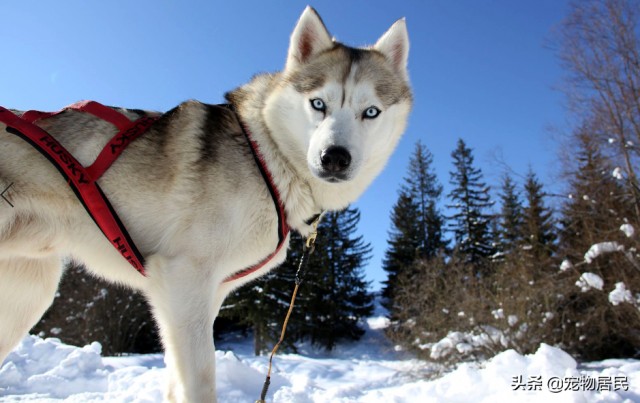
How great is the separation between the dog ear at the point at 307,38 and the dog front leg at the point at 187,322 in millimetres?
1802

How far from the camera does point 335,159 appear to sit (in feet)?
8.81

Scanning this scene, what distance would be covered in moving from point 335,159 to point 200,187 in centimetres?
85

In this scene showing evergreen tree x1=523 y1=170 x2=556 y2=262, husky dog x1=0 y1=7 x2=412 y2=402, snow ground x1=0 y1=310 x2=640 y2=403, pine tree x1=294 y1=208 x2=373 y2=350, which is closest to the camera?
husky dog x1=0 y1=7 x2=412 y2=402

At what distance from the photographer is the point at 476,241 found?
39938mm

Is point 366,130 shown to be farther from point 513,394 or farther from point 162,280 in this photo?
point 513,394

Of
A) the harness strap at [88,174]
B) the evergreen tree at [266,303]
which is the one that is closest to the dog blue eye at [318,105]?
the harness strap at [88,174]

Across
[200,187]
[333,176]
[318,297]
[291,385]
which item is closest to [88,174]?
[200,187]

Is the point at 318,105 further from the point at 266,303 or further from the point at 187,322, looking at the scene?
the point at 266,303

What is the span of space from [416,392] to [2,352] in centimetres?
427

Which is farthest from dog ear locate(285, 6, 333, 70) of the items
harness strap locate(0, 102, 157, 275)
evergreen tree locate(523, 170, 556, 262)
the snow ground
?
evergreen tree locate(523, 170, 556, 262)

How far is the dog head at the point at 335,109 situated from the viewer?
2.77 m

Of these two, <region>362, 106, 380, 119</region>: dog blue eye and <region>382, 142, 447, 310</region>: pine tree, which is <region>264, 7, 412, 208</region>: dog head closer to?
<region>362, 106, 380, 119</region>: dog blue eye

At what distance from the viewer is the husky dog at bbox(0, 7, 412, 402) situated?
8.12ft

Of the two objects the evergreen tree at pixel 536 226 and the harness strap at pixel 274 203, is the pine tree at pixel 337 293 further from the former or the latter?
the harness strap at pixel 274 203
